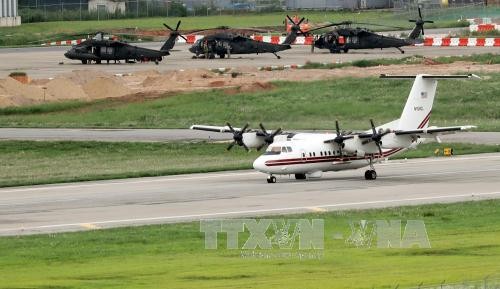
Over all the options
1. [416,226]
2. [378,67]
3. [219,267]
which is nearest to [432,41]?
[378,67]

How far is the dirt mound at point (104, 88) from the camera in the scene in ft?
259

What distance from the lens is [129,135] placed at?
6419cm

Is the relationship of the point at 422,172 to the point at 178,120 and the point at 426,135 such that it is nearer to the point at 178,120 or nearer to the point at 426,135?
the point at 426,135

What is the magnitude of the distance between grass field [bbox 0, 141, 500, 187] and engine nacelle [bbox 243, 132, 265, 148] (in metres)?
2.69

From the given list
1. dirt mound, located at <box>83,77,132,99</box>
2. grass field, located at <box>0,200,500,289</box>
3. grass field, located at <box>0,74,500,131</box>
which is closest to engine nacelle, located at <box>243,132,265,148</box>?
grass field, located at <box>0,200,500,289</box>

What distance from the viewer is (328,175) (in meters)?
51.1

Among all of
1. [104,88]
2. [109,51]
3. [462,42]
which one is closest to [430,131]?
[104,88]

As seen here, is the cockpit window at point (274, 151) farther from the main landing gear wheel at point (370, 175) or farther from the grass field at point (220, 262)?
the grass field at point (220, 262)

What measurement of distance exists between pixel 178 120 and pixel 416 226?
37422 millimetres

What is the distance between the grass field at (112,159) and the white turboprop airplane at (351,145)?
223 inches

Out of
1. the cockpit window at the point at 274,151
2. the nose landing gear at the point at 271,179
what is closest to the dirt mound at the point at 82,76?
the nose landing gear at the point at 271,179

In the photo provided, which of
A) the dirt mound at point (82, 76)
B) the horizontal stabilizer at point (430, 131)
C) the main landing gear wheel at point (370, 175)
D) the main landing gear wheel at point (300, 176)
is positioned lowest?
the dirt mound at point (82, 76)

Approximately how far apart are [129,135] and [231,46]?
130ft

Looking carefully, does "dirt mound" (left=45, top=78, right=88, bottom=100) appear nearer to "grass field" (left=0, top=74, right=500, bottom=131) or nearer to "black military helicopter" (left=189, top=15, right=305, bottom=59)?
"grass field" (left=0, top=74, right=500, bottom=131)
